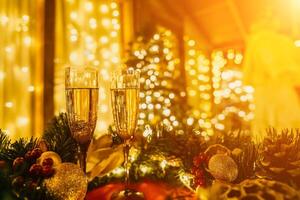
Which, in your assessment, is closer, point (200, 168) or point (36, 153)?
point (36, 153)

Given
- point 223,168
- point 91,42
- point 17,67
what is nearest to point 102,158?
point 223,168

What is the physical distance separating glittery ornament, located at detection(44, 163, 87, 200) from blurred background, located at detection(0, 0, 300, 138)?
1.33 feet

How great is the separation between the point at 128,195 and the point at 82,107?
0.23m

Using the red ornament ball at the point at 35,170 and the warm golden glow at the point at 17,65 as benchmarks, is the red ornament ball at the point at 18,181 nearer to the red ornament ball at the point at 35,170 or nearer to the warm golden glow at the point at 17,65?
the red ornament ball at the point at 35,170

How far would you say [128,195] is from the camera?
2.90 feet

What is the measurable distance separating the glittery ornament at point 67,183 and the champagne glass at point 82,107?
0.28 feet

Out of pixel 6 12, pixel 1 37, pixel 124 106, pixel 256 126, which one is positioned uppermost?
pixel 6 12

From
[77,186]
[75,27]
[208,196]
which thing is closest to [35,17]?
[75,27]

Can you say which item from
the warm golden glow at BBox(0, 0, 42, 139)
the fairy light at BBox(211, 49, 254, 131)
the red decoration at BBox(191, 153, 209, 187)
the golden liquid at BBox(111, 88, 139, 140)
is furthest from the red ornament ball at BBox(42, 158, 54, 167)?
the fairy light at BBox(211, 49, 254, 131)

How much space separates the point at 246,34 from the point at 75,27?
237cm

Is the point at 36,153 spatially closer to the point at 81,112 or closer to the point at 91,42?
the point at 81,112

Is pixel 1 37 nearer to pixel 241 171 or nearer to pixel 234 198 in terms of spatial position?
pixel 241 171

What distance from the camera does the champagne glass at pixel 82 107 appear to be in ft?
2.96

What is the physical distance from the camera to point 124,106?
3.08ft
